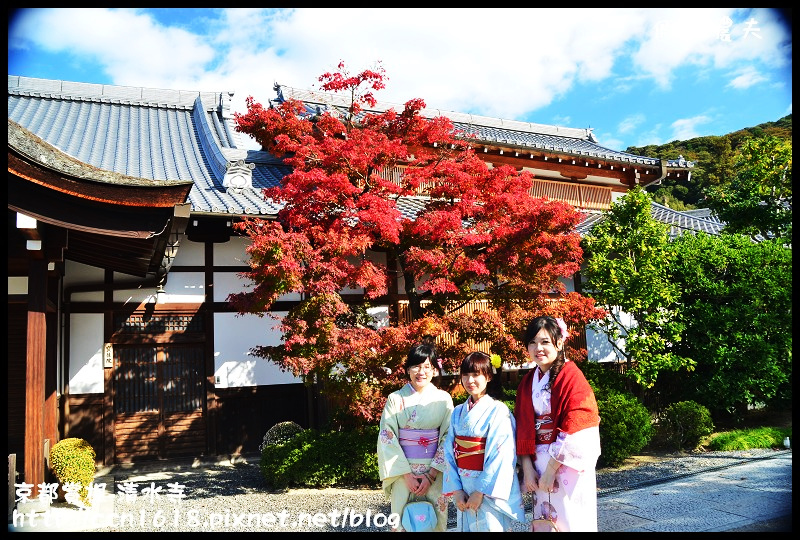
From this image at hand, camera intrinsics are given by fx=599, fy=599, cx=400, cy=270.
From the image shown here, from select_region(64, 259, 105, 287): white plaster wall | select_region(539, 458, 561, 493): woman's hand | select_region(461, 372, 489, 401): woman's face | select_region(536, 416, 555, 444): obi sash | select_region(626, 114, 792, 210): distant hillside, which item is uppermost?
select_region(626, 114, 792, 210): distant hillside

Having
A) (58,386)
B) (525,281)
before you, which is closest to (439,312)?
(525,281)

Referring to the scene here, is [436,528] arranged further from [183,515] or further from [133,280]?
[133,280]

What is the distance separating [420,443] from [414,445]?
0.17 ft

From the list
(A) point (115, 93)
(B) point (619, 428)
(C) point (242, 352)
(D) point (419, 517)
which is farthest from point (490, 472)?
(A) point (115, 93)

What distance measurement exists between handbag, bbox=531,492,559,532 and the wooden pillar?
5150 mm

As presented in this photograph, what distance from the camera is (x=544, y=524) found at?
4.11 metres

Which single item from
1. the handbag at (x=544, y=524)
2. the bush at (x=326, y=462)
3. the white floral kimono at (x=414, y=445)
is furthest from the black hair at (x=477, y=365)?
the bush at (x=326, y=462)

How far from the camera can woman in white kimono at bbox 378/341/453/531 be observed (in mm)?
4672

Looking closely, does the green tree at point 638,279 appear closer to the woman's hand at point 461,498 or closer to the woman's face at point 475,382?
the woman's face at point 475,382

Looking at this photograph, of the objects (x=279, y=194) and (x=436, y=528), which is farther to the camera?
(x=279, y=194)

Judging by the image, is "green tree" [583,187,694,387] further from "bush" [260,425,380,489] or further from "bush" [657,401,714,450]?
"bush" [260,425,380,489]

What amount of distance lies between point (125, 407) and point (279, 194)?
4281mm

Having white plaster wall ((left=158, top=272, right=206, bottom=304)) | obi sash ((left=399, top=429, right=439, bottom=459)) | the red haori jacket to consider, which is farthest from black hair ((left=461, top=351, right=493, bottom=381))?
white plaster wall ((left=158, top=272, right=206, bottom=304))
